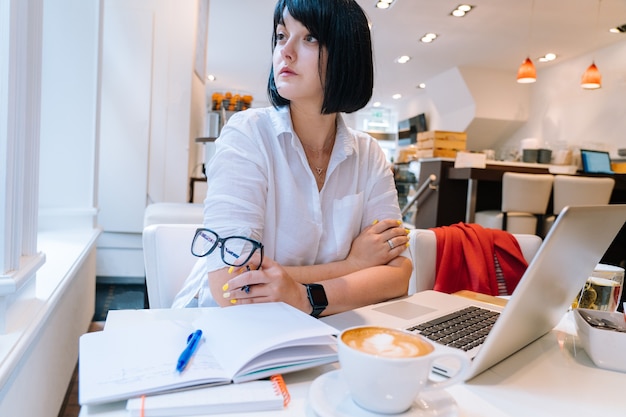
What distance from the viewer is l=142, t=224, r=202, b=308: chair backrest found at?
1.12 m

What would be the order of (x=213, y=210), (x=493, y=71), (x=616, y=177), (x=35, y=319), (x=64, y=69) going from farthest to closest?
1. (x=493, y=71)
2. (x=616, y=177)
3. (x=64, y=69)
4. (x=35, y=319)
5. (x=213, y=210)

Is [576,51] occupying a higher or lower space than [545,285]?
higher

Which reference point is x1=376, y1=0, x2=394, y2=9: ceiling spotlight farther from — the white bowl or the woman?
the white bowl

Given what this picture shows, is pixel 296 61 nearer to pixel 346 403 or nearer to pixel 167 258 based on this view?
pixel 167 258

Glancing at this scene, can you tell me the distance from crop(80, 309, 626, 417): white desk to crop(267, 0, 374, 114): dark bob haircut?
728 millimetres

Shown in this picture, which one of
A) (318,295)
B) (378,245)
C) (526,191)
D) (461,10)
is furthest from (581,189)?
(318,295)

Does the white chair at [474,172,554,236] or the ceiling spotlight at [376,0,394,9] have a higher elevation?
the ceiling spotlight at [376,0,394,9]

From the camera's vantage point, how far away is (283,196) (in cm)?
108

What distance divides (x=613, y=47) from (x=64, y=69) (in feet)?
20.6

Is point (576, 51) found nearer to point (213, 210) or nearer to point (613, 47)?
point (613, 47)

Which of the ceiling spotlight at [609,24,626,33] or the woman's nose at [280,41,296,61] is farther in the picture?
the ceiling spotlight at [609,24,626,33]

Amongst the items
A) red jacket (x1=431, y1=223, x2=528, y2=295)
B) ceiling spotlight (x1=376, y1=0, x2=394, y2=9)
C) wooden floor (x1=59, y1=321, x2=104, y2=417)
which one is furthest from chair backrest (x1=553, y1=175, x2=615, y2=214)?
wooden floor (x1=59, y1=321, x2=104, y2=417)

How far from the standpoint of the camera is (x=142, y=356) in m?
0.55

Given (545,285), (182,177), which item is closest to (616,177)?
(182,177)
